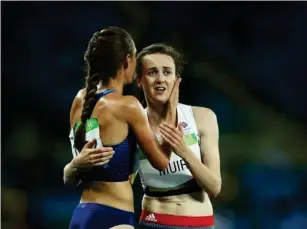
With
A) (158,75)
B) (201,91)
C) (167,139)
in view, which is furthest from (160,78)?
(201,91)

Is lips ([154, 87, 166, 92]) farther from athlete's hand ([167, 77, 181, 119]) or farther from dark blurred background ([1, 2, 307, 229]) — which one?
dark blurred background ([1, 2, 307, 229])

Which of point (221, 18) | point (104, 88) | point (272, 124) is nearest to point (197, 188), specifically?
point (104, 88)

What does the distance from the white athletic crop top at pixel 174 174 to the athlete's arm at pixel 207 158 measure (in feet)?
0.09

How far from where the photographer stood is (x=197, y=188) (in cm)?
204

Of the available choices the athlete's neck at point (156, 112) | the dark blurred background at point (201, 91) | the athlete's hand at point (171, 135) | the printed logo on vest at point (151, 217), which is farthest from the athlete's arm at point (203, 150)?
the dark blurred background at point (201, 91)

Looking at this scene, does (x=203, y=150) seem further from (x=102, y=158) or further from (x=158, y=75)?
(x=102, y=158)

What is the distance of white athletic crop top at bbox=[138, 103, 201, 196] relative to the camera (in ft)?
6.61

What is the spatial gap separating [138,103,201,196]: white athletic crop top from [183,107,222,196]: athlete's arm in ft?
0.09

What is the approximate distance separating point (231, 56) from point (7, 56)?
1.18 m

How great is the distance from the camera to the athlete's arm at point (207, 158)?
1912mm

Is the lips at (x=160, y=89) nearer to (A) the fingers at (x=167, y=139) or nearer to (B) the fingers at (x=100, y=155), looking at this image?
(A) the fingers at (x=167, y=139)

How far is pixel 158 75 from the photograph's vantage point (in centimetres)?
203

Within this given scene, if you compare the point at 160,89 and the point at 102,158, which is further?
the point at 160,89

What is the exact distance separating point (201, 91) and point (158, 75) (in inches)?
33.3
